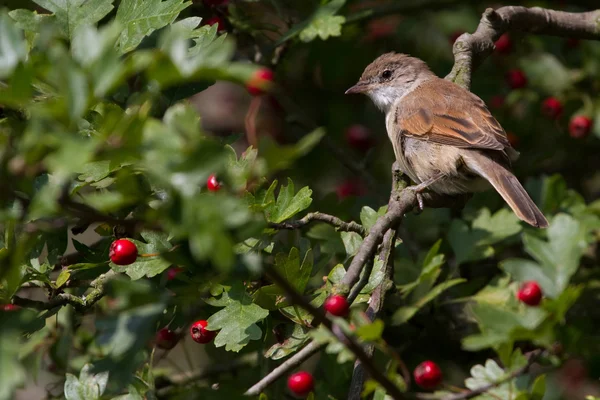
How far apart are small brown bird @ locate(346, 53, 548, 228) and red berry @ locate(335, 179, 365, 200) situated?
67 cm

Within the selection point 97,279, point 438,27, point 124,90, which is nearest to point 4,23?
point 97,279

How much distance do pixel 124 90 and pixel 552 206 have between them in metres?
2.31

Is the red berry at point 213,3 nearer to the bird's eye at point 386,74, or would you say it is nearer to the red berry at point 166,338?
the bird's eye at point 386,74

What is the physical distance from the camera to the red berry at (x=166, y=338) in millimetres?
3012

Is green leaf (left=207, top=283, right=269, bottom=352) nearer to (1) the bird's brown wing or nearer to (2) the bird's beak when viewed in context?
(1) the bird's brown wing

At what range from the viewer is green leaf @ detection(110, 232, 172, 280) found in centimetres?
261

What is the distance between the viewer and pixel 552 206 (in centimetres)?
398

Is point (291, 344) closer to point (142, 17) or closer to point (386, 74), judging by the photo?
point (142, 17)

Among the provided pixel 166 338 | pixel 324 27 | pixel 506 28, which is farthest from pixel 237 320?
pixel 506 28

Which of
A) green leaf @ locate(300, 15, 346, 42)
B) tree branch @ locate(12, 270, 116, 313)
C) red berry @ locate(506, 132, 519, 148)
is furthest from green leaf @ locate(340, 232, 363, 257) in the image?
red berry @ locate(506, 132, 519, 148)

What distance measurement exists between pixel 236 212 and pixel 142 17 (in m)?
1.75

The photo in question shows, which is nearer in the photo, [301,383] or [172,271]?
[301,383]

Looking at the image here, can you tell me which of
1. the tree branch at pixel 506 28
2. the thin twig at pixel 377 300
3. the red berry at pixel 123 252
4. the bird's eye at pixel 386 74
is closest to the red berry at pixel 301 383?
the thin twig at pixel 377 300

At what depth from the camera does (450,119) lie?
425 cm
